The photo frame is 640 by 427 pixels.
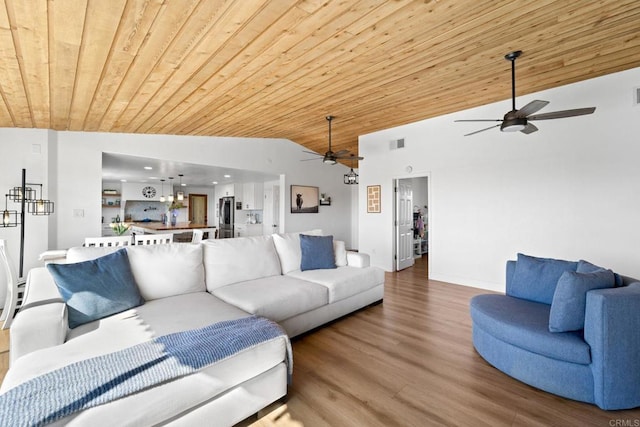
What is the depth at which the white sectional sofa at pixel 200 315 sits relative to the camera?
1.40m

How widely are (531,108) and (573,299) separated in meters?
1.82

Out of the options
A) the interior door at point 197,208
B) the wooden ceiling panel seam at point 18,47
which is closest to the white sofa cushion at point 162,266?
the wooden ceiling panel seam at point 18,47

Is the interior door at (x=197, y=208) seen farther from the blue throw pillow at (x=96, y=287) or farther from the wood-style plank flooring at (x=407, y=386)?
the wood-style plank flooring at (x=407, y=386)

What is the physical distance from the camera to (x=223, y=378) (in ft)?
5.18

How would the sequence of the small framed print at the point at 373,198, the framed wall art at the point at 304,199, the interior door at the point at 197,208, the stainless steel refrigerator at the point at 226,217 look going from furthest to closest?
the interior door at the point at 197,208 < the stainless steel refrigerator at the point at 226,217 < the framed wall art at the point at 304,199 < the small framed print at the point at 373,198

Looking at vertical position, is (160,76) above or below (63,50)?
above

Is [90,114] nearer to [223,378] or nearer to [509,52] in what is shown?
[223,378]

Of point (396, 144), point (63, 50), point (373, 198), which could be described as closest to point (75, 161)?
point (63, 50)

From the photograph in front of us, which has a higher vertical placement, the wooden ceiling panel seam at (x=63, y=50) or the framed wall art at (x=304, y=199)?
the wooden ceiling panel seam at (x=63, y=50)

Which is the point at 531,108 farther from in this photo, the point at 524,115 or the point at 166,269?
the point at 166,269

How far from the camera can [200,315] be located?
6.97 ft

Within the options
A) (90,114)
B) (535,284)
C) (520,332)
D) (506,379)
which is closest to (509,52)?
(535,284)

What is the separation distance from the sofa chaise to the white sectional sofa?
1.57m

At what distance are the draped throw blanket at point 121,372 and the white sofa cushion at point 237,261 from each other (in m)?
1.12
